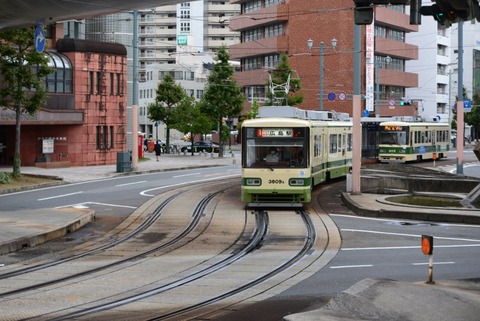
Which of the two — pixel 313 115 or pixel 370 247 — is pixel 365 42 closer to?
pixel 313 115

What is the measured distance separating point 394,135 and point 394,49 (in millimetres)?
33226

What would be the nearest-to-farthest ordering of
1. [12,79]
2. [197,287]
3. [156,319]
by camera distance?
[156,319], [197,287], [12,79]

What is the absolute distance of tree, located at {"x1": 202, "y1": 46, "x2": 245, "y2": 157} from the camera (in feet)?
218

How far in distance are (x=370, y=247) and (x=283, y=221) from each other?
5.05 m

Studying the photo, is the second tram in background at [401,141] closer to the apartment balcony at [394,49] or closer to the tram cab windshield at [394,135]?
the tram cab windshield at [394,135]

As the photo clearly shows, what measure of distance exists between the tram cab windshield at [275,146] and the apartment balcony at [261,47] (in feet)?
194

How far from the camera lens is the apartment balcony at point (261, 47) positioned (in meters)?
83.9

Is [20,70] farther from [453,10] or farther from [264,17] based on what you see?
[264,17]

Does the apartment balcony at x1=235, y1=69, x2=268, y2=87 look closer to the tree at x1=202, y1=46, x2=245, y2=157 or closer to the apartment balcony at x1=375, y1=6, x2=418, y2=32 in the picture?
the apartment balcony at x1=375, y1=6, x2=418, y2=32

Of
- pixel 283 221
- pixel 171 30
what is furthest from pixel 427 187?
pixel 171 30

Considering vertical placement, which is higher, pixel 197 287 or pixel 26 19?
pixel 26 19

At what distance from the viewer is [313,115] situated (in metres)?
32.0

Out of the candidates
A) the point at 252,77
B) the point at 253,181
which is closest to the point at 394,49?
the point at 252,77

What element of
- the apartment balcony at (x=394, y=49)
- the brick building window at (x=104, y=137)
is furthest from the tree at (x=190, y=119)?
the apartment balcony at (x=394, y=49)
